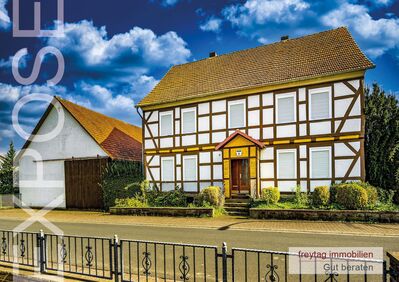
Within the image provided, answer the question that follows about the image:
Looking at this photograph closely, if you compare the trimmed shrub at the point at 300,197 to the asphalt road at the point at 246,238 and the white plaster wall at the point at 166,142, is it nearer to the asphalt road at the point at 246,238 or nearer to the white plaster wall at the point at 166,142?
the asphalt road at the point at 246,238

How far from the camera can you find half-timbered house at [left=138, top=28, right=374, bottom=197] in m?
17.1

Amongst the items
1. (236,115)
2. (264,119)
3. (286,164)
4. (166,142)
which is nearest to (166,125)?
(166,142)

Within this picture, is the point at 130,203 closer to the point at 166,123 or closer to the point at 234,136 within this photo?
the point at 166,123

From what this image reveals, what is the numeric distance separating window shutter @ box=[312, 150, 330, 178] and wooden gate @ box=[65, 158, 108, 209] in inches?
535

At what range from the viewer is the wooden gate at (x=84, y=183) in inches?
891

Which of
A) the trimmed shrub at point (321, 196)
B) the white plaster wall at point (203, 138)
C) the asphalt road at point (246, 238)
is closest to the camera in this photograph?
the asphalt road at point (246, 238)

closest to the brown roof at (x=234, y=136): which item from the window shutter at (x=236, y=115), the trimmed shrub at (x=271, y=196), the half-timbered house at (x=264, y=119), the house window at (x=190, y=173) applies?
the half-timbered house at (x=264, y=119)

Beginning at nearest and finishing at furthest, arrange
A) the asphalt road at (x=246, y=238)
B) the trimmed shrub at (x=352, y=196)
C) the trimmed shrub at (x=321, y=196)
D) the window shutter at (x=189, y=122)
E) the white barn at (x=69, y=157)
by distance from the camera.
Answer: the asphalt road at (x=246, y=238) < the trimmed shrub at (x=352, y=196) < the trimmed shrub at (x=321, y=196) < the window shutter at (x=189, y=122) < the white barn at (x=69, y=157)

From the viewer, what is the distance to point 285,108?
60.8ft

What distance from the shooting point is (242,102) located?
781 inches

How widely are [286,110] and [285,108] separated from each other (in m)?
0.14

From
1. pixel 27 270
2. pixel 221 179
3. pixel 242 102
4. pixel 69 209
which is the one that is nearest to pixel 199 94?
pixel 242 102

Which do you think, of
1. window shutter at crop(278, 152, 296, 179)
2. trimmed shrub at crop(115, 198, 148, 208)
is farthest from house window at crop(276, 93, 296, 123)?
trimmed shrub at crop(115, 198, 148, 208)

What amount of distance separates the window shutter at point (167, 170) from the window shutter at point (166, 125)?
1.93 metres
